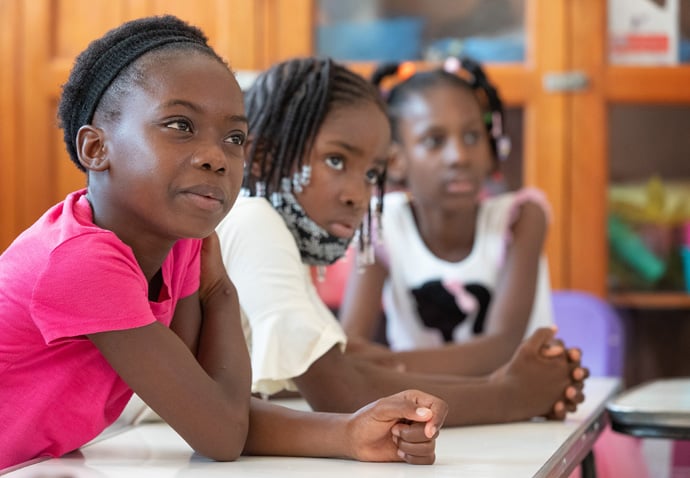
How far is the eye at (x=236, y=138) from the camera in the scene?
95cm

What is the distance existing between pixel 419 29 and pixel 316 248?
143 centimetres

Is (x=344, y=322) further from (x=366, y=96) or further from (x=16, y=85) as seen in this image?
(x=16, y=85)

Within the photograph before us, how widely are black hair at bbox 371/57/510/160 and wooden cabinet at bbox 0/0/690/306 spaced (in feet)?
1.15

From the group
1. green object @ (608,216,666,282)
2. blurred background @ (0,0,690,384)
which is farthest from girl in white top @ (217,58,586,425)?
green object @ (608,216,666,282)

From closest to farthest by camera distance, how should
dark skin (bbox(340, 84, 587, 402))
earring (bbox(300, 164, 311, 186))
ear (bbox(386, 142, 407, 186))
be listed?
earring (bbox(300, 164, 311, 186)) → dark skin (bbox(340, 84, 587, 402)) → ear (bbox(386, 142, 407, 186))

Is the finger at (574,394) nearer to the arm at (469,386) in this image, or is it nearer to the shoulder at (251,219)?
the arm at (469,386)

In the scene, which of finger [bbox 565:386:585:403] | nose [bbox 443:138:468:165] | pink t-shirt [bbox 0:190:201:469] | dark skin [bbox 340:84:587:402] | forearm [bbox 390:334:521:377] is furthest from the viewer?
nose [bbox 443:138:468:165]

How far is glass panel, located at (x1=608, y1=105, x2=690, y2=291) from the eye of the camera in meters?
2.61

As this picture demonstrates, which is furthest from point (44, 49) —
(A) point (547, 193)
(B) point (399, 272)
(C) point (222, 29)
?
(A) point (547, 193)

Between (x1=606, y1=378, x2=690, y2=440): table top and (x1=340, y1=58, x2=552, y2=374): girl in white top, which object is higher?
(x1=340, y1=58, x2=552, y2=374): girl in white top

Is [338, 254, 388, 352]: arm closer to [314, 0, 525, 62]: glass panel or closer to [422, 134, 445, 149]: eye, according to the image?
[422, 134, 445, 149]: eye


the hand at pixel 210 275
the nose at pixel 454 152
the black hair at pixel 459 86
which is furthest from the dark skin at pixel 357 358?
the black hair at pixel 459 86

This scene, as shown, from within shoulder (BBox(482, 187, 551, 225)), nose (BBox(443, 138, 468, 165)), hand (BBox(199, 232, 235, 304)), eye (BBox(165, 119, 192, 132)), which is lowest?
hand (BBox(199, 232, 235, 304))

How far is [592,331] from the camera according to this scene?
208cm
